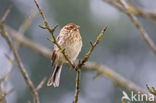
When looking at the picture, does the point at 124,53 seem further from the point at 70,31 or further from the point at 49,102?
the point at 70,31

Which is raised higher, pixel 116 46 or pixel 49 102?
pixel 116 46

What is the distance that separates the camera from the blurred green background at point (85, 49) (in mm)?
16141

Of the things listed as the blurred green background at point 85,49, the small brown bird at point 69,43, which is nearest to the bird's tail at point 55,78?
the small brown bird at point 69,43

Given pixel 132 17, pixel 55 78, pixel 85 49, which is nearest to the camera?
pixel 55 78

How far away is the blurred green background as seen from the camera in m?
16.1

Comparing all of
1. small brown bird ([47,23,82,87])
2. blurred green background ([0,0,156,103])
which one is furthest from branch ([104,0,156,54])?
blurred green background ([0,0,156,103])

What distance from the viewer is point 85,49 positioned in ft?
48.6

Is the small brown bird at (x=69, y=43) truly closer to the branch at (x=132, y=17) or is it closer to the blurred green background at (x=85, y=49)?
the branch at (x=132, y=17)

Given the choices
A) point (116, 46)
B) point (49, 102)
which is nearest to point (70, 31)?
point (49, 102)

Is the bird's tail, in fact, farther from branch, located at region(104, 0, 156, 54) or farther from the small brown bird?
branch, located at region(104, 0, 156, 54)

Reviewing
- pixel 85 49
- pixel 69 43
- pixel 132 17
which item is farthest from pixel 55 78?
pixel 85 49

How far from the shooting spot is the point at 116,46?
18938mm

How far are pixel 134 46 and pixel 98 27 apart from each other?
8.54 ft

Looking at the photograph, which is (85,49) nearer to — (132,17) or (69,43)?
(132,17)
